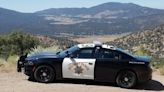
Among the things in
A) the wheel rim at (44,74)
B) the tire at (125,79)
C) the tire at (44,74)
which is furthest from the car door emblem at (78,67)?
the tire at (125,79)

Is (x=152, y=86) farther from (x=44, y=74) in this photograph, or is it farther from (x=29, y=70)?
(x=29, y=70)

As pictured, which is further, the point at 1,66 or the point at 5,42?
the point at 5,42

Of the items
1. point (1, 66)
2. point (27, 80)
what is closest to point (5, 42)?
point (1, 66)

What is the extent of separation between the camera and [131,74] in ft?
45.8

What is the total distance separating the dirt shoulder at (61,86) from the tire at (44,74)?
29 centimetres

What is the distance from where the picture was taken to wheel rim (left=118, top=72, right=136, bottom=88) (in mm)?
13969

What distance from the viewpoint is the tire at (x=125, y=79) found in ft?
Result: 45.8

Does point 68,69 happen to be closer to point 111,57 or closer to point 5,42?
point 111,57

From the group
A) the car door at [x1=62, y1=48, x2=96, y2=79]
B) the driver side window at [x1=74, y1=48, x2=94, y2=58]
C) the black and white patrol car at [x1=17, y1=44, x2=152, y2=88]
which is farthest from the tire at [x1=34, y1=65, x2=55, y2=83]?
the driver side window at [x1=74, y1=48, x2=94, y2=58]

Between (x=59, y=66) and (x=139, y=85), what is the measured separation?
2881 mm

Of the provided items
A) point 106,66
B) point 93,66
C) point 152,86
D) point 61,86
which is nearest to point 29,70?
point 61,86

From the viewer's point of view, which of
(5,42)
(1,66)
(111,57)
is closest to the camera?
(111,57)

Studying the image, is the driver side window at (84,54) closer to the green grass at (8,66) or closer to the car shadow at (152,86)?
the car shadow at (152,86)

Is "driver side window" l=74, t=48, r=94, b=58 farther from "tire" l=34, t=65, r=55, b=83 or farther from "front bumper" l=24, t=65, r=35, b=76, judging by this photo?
"front bumper" l=24, t=65, r=35, b=76
